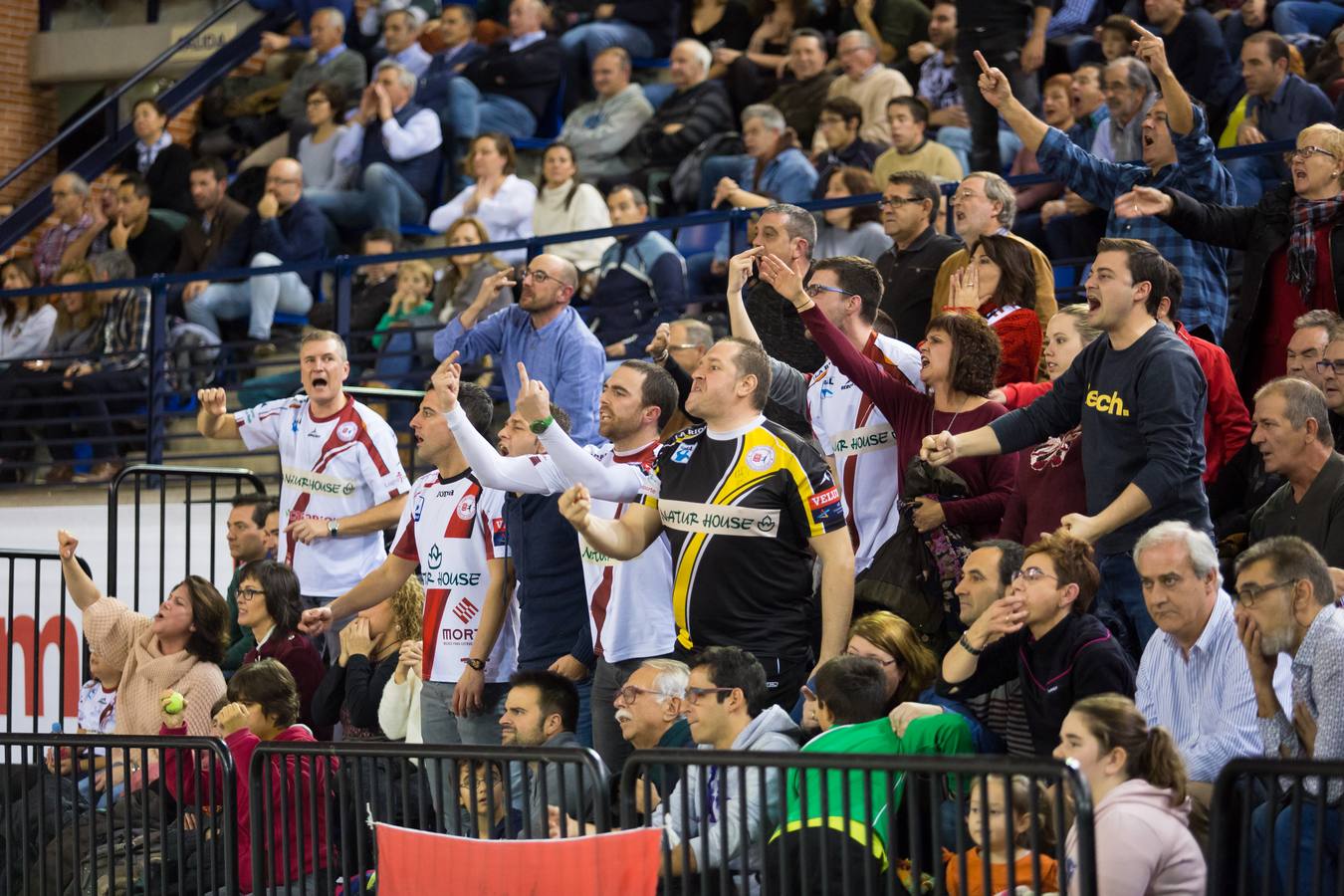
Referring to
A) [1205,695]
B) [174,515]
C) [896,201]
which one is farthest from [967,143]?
[1205,695]

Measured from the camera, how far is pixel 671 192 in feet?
42.6

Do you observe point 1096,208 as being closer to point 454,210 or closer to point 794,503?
point 794,503

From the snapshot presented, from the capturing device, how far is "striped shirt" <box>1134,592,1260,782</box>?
17.4 feet

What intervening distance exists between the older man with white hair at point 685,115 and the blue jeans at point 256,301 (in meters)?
2.45

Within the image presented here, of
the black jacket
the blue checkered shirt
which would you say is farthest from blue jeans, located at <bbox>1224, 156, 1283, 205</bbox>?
the black jacket

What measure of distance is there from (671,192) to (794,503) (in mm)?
6937

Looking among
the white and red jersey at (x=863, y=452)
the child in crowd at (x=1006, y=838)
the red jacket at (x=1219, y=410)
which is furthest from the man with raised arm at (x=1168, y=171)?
the child in crowd at (x=1006, y=838)

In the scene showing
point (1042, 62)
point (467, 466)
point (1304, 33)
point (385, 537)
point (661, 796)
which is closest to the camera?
point (661, 796)

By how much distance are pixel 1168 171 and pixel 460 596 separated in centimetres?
336

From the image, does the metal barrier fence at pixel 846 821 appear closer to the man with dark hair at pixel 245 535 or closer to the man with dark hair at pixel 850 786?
the man with dark hair at pixel 850 786

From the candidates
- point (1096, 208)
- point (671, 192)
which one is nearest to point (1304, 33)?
point (1096, 208)

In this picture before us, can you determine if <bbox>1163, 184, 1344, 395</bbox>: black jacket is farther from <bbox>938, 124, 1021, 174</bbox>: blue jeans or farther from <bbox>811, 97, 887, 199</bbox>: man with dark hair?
<bbox>811, 97, 887, 199</bbox>: man with dark hair

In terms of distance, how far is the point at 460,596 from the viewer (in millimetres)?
7398

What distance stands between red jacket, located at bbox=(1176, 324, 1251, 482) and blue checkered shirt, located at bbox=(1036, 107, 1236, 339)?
3.53ft
